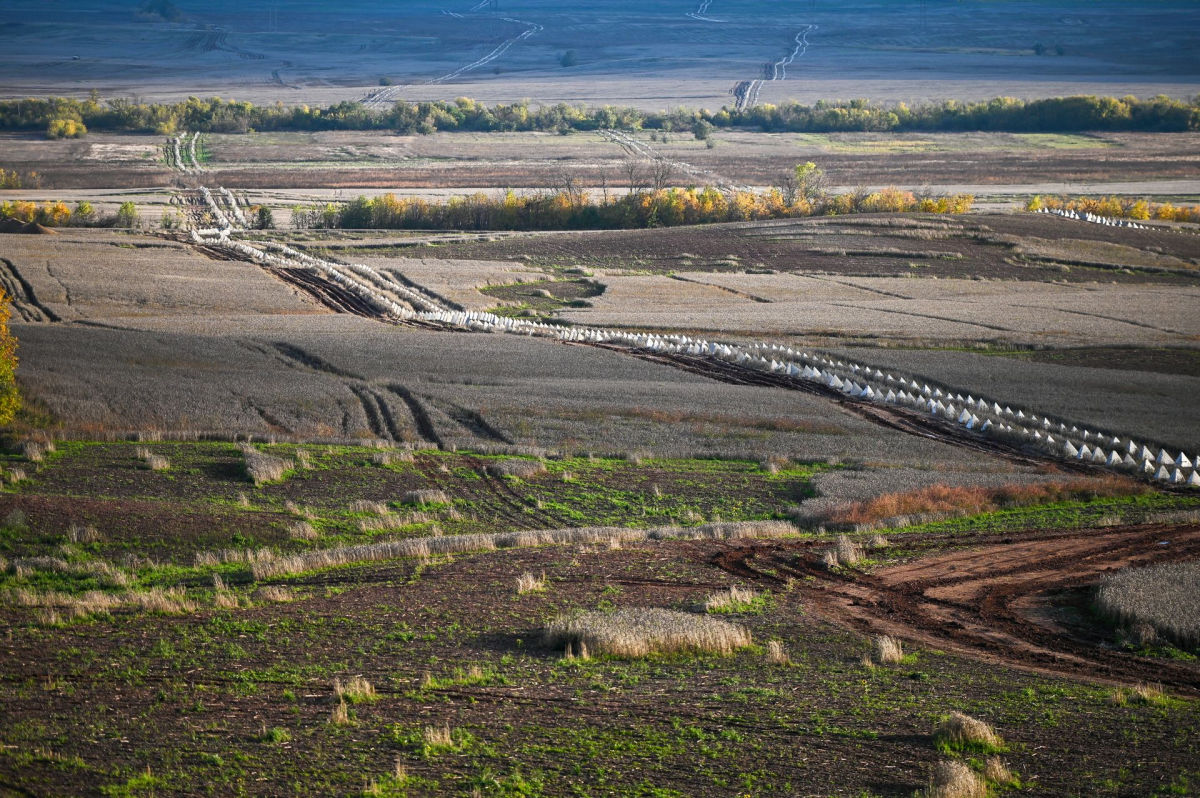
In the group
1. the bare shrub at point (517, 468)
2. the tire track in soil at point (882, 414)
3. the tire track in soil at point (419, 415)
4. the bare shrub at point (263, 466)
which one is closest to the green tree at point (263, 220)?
the tire track in soil at point (882, 414)

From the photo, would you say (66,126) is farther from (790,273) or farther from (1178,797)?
(1178,797)

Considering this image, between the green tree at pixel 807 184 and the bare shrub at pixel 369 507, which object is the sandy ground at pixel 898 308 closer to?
the bare shrub at pixel 369 507

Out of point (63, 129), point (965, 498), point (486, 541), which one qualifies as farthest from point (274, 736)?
point (63, 129)

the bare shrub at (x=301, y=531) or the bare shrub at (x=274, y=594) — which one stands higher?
the bare shrub at (x=274, y=594)

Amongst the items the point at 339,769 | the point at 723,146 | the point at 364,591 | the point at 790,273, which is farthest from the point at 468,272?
the point at 723,146

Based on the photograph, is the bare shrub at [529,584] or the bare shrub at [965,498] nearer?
the bare shrub at [529,584]

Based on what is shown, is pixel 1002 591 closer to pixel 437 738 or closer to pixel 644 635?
pixel 644 635
